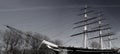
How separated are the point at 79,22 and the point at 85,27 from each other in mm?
3041

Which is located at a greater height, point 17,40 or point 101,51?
point 17,40

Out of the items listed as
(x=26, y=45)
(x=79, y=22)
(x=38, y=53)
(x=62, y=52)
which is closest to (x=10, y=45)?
(x=26, y=45)

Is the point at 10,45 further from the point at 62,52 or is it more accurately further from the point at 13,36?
the point at 62,52

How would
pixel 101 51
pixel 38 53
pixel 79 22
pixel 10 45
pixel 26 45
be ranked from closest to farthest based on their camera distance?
pixel 101 51 < pixel 79 22 < pixel 10 45 < pixel 26 45 < pixel 38 53

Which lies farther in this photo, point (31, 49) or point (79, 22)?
point (31, 49)

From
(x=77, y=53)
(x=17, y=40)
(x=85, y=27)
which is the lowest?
(x=77, y=53)

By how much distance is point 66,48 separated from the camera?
1130 inches

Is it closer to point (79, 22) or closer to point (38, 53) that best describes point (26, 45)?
point (38, 53)

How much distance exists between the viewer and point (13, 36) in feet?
Result: 175

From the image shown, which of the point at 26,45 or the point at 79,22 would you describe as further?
the point at 26,45

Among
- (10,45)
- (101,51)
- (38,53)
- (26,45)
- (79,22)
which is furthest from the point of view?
(38,53)

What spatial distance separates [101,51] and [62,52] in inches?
300

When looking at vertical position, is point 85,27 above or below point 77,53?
above

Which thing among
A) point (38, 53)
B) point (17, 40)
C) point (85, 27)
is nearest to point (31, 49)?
point (38, 53)
